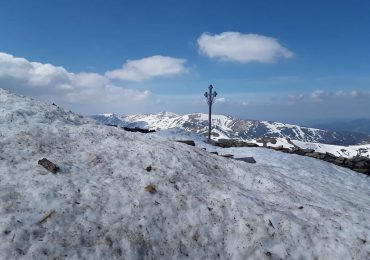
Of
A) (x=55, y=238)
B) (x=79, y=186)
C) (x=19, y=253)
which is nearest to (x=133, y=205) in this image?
(x=79, y=186)

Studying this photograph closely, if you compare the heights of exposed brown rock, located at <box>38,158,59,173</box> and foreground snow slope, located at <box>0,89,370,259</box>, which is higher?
exposed brown rock, located at <box>38,158,59,173</box>

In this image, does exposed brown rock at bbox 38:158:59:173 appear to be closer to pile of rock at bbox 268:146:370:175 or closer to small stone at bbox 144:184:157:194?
small stone at bbox 144:184:157:194

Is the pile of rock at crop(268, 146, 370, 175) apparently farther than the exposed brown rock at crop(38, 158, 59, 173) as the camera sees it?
Yes

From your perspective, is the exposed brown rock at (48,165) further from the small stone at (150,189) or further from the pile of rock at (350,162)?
the pile of rock at (350,162)

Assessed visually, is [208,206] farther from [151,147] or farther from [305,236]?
[151,147]

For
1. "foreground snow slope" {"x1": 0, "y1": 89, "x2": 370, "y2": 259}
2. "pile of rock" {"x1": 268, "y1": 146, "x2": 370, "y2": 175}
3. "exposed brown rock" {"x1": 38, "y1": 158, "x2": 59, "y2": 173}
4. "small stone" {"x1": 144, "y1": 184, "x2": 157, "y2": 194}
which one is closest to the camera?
"foreground snow slope" {"x1": 0, "y1": 89, "x2": 370, "y2": 259}

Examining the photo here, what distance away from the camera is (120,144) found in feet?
49.9

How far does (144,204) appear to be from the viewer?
11.3 metres

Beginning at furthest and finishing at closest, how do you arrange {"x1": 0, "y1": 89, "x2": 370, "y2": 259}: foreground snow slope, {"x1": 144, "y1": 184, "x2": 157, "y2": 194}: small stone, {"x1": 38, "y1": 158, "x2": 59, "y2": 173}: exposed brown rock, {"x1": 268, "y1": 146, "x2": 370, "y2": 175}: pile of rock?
{"x1": 268, "y1": 146, "x2": 370, "y2": 175}: pile of rock < {"x1": 144, "y1": 184, "x2": 157, "y2": 194}: small stone < {"x1": 38, "y1": 158, "x2": 59, "y2": 173}: exposed brown rock < {"x1": 0, "y1": 89, "x2": 370, "y2": 259}: foreground snow slope

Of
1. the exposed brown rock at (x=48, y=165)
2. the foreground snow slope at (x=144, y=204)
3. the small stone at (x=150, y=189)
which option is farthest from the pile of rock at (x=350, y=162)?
the exposed brown rock at (x=48, y=165)

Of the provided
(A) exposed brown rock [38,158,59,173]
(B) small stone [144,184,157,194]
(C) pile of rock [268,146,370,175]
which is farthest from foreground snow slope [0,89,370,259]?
(C) pile of rock [268,146,370,175]

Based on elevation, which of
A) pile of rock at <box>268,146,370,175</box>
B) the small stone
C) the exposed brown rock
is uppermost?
the exposed brown rock

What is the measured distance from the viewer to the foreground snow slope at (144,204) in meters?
9.50

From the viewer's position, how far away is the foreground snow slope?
9500 millimetres
